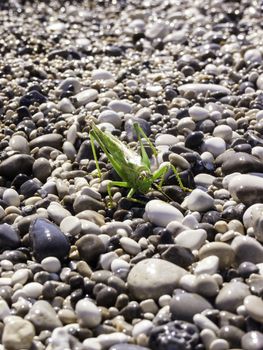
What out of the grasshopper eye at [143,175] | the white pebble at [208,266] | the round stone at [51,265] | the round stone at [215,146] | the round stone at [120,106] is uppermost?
the grasshopper eye at [143,175]

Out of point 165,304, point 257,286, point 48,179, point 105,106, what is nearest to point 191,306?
point 165,304

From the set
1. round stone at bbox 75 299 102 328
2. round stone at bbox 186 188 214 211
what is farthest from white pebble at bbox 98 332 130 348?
round stone at bbox 186 188 214 211

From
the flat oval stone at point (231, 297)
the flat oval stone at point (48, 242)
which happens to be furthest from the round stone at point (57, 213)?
the flat oval stone at point (231, 297)

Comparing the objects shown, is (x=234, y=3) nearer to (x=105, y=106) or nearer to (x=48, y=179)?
(x=105, y=106)

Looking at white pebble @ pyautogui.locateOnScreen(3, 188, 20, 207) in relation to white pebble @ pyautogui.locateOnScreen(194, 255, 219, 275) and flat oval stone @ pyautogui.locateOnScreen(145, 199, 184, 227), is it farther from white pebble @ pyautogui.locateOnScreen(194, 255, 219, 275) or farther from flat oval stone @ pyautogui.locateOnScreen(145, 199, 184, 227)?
white pebble @ pyautogui.locateOnScreen(194, 255, 219, 275)

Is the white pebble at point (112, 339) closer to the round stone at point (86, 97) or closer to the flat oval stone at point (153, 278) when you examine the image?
the flat oval stone at point (153, 278)

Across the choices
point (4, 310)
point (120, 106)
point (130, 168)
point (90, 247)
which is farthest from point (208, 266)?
point (120, 106)
